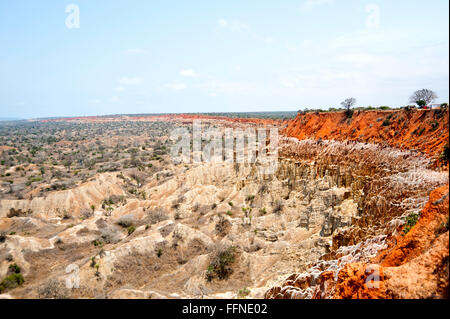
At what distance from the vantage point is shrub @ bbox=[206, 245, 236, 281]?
44.2 ft

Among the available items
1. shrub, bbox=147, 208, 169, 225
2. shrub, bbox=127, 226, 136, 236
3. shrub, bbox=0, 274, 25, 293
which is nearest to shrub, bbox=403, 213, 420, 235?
shrub, bbox=0, 274, 25, 293

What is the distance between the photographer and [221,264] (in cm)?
1390

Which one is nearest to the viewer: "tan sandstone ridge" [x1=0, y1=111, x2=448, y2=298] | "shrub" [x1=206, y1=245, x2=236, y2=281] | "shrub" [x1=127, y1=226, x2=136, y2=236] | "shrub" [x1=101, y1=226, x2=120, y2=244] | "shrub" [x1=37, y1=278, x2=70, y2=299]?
"tan sandstone ridge" [x1=0, y1=111, x2=448, y2=298]

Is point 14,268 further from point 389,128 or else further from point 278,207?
point 389,128

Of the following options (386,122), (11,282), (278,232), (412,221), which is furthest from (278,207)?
(11,282)

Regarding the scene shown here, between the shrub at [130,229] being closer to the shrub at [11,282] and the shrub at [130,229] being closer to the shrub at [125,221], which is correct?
the shrub at [125,221]

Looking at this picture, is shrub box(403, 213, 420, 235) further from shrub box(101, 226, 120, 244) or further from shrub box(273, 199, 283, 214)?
shrub box(101, 226, 120, 244)

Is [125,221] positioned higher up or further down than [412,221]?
further down

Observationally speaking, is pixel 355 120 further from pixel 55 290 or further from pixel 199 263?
pixel 55 290

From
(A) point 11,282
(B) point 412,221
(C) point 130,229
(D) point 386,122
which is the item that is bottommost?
(A) point 11,282

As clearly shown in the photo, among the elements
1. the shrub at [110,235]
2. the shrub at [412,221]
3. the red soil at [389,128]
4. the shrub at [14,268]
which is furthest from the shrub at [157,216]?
the shrub at [412,221]

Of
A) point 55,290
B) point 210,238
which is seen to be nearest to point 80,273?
point 55,290

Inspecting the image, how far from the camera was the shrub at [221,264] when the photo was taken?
1347 centimetres

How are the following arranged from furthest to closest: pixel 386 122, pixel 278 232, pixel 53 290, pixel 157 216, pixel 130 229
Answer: pixel 157 216
pixel 130 229
pixel 386 122
pixel 278 232
pixel 53 290
